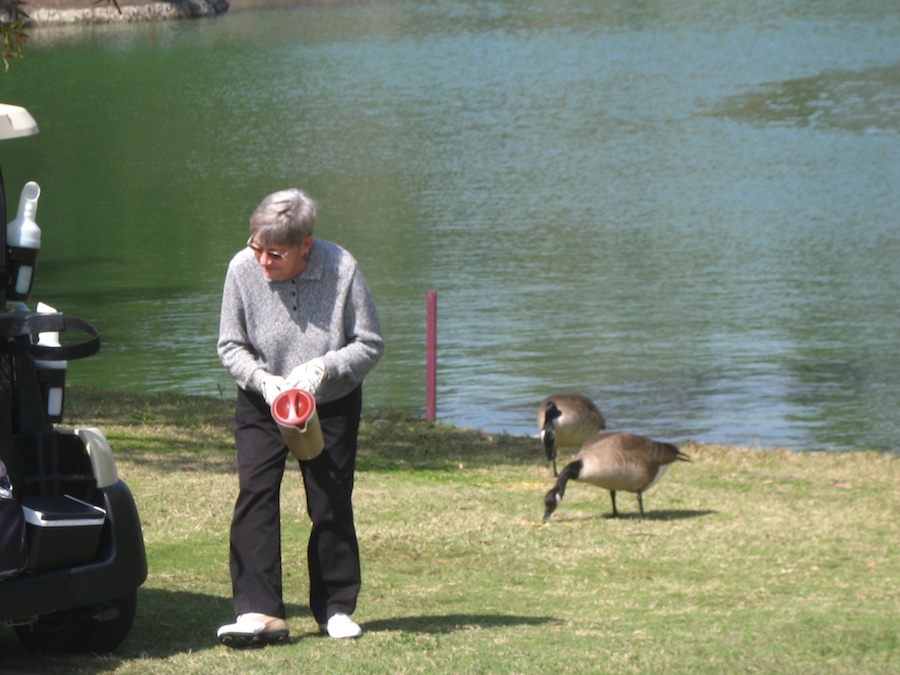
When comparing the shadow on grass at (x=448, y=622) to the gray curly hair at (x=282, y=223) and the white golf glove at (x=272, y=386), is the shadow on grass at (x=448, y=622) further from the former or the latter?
the gray curly hair at (x=282, y=223)

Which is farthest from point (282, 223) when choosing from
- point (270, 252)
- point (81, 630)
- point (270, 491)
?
point (81, 630)

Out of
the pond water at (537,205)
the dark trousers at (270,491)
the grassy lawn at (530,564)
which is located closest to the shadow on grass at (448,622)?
the grassy lawn at (530,564)

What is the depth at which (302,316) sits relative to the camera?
18.5 ft

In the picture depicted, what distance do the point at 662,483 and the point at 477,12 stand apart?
218ft

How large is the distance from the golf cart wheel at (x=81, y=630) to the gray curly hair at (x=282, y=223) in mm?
1402

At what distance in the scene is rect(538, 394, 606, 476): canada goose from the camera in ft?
39.3

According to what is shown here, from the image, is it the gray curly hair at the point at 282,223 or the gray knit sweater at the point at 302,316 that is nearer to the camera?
the gray curly hair at the point at 282,223

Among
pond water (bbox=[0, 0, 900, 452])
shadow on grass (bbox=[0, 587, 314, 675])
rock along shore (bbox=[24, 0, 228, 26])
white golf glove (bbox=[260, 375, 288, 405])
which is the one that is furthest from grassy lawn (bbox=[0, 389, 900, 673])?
rock along shore (bbox=[24, 0, 228, 26])

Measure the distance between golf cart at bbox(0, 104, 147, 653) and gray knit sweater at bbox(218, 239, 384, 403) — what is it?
55cm

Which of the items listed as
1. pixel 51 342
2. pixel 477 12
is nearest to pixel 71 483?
pixel 51 342

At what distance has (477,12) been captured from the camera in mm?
75312

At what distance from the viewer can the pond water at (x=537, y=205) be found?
59.0 ft

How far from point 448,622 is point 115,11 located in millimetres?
76453

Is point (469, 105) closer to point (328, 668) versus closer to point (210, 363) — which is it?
point (210, 363)
